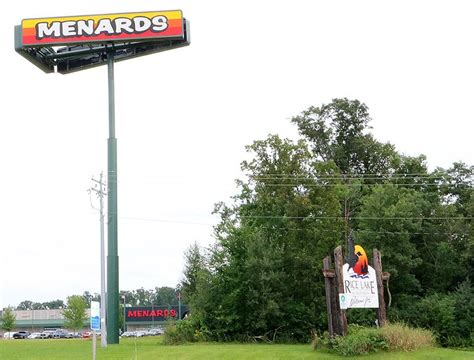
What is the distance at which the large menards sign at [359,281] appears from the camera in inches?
1001

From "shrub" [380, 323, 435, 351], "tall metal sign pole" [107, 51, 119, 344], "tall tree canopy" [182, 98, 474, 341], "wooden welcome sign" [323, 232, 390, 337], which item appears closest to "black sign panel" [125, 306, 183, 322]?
"tall tree canopy" [182, 98, 474, 341]

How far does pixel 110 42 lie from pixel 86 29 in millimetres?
1799

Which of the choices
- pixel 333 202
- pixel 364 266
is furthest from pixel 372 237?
pixel 364 266

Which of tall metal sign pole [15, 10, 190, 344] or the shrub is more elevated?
tall metal sign pole [15, 10, 190, 344]

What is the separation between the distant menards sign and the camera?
4306 cm

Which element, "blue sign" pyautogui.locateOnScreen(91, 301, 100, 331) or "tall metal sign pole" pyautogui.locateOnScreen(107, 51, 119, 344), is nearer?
"blue sign" pyautogui.locateOnScreen(91, 301, 100, 331)

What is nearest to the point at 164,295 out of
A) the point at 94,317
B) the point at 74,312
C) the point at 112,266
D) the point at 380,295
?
the point at 74,312

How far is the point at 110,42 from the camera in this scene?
44.0 m

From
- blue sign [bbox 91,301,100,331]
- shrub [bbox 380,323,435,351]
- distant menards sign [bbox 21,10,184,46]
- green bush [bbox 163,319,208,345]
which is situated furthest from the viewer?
distant menards sign [bbox 21,10,184,46]

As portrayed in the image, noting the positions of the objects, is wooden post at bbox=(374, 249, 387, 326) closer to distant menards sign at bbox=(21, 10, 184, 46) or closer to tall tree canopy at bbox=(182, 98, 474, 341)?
tall tree canopy at bbox=(182, 98, 474, 341)

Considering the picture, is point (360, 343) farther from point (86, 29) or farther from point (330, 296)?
point (86, 29)

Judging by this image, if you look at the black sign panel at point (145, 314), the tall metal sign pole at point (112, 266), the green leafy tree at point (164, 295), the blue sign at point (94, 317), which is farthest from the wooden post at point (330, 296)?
the green leafy tree at point (164, 295)

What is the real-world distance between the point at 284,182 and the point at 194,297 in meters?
9.34

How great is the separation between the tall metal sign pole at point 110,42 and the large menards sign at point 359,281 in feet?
62.7
